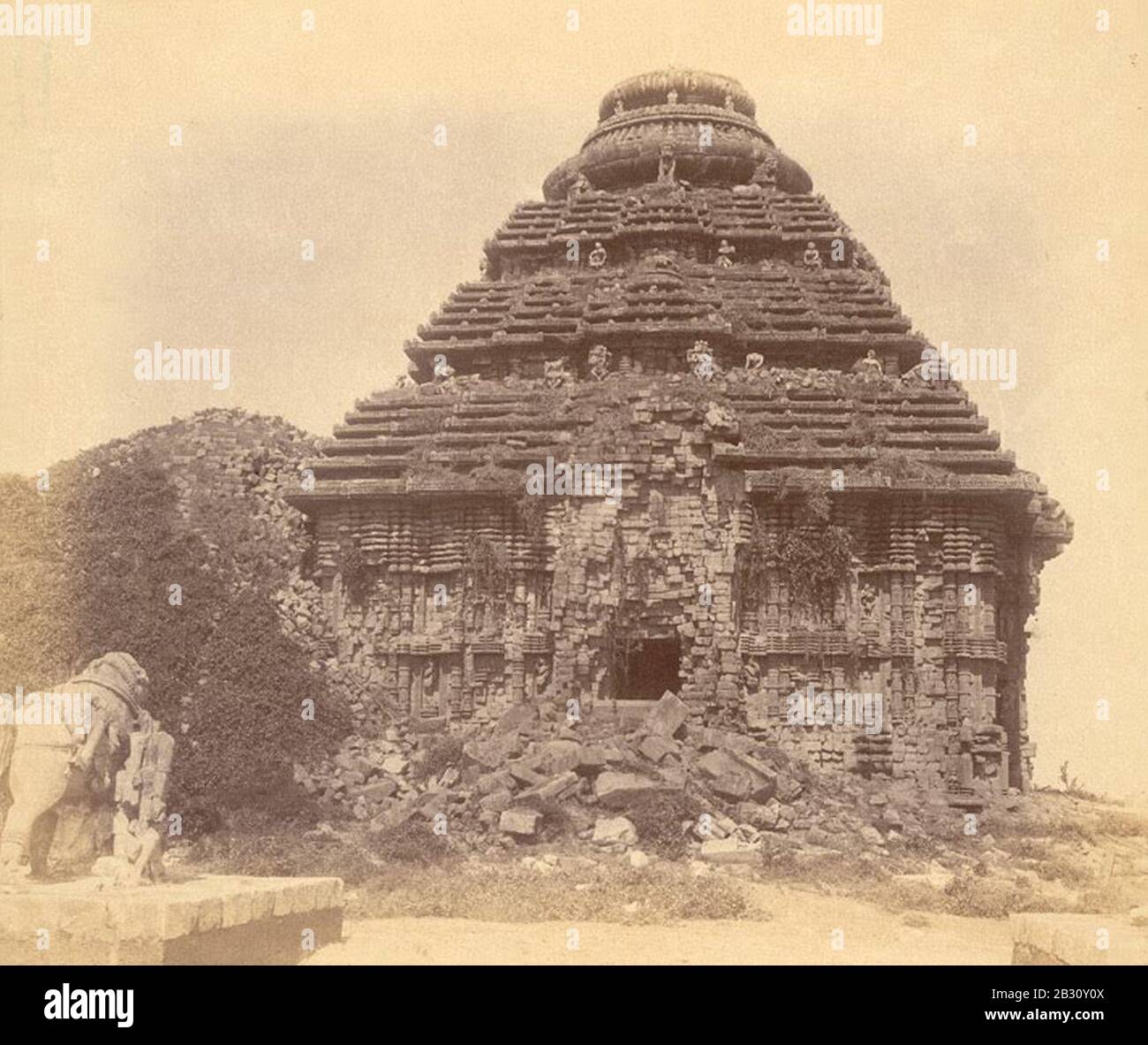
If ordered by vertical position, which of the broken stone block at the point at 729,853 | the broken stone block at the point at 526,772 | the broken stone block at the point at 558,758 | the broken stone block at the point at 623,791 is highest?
the broken stone block at the point at 558,758

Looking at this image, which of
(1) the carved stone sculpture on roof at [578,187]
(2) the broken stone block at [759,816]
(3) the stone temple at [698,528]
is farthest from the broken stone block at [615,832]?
(1) the carved stone sculpture on roof at [578,187]

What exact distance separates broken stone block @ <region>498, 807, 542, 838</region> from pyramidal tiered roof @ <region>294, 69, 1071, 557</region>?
8520 mm

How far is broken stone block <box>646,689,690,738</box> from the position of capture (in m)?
28.1

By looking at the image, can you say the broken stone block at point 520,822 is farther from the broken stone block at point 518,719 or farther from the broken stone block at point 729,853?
the broken stone block at point 518,719

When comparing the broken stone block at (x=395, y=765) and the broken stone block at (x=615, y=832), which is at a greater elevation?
the broken stone block at (x=395, y=765)

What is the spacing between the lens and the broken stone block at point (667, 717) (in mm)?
28062

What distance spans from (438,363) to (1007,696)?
48.6 ft

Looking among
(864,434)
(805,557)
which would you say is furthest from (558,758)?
(864,434)

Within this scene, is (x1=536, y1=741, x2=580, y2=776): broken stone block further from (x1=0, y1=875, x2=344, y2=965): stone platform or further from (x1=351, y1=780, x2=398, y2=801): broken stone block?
(x1=0, y1=875, x2=344, y2=965): stone platform

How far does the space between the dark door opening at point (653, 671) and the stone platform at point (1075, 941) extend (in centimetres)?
1735

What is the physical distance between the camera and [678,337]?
34625mm

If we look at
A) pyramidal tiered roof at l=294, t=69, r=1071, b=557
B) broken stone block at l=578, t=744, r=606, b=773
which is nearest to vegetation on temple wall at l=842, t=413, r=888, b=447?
pyramidal tiered roof at l=294, t=69, r=1071, b=557

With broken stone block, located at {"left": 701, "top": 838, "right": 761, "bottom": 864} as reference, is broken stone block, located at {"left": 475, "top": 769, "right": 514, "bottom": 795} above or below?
above
